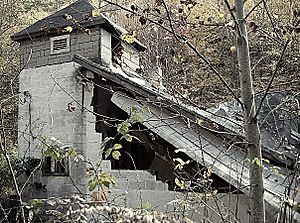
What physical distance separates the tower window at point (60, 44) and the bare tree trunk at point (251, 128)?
8297mm

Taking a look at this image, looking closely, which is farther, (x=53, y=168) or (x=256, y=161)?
(x=53, y=168)

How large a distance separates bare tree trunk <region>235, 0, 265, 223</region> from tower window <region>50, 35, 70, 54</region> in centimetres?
830

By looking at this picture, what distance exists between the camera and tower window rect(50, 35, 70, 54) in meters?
10.6

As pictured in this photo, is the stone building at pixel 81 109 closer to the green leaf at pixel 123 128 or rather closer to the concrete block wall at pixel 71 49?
the concrete block wall at pixel 71 49

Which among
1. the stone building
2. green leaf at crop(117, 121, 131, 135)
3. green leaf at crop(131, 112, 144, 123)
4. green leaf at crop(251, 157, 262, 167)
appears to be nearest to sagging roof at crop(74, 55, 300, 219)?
the stone building

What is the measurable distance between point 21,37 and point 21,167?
3.53m

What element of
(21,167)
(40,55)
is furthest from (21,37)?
(21,167)

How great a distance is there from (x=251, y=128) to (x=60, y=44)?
344 inches

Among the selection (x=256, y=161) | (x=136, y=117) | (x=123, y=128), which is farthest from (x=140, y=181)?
(x=256, y=161)

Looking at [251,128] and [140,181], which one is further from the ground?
[251,128]

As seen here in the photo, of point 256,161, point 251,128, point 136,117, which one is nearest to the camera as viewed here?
point 256,161

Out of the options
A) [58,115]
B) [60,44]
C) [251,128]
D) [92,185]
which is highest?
[60,44]

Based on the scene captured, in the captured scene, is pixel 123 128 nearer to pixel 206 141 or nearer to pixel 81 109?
pixel 206 141

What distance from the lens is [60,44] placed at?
10688 mm
